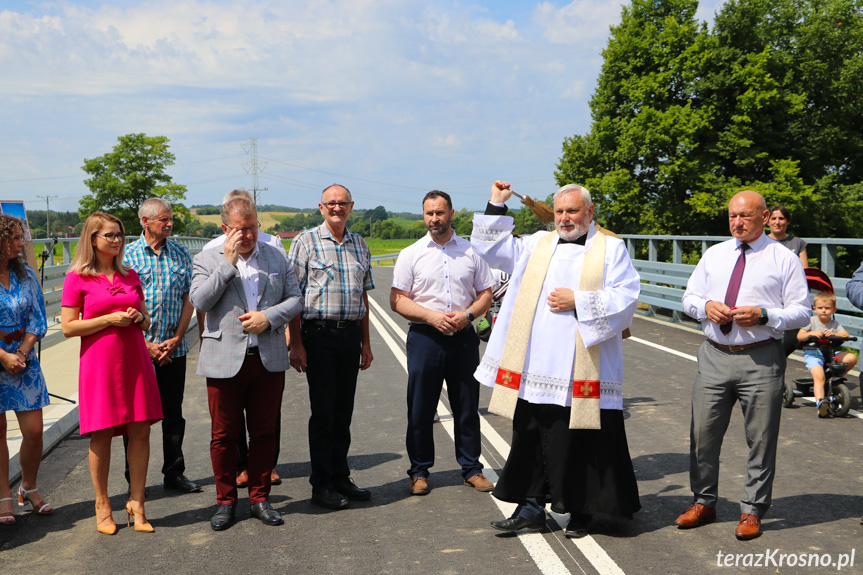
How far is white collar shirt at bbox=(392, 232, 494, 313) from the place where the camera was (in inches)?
241

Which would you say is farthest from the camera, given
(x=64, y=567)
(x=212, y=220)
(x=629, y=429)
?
(x=212, y=220)

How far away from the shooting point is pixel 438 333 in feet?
20.1

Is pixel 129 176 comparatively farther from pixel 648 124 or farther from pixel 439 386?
pixel 439 386

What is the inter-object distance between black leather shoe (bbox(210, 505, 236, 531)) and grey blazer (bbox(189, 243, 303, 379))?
2.78 ft

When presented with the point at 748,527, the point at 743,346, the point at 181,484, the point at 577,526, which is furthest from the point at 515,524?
the point at 181,484

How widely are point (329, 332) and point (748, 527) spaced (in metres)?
2.94

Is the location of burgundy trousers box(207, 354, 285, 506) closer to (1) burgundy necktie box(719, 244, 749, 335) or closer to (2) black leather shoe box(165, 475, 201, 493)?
(2) black leather shoe box(165, 475, 201, 493)

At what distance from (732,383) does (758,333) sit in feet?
1.13

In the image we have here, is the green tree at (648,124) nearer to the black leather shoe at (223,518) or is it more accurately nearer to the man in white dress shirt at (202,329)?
the man in white dress shirt at (202,329)

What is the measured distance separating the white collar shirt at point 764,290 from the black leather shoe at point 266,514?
9.58 ft

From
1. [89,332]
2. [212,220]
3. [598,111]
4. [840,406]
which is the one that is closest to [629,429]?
[840,406]

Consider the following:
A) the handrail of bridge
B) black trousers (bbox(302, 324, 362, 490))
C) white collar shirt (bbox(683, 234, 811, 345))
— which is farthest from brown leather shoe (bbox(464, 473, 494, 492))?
the handrail of bridge

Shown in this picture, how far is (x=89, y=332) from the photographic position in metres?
5.27

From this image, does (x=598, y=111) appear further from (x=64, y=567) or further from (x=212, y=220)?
(x=212, y=220)
